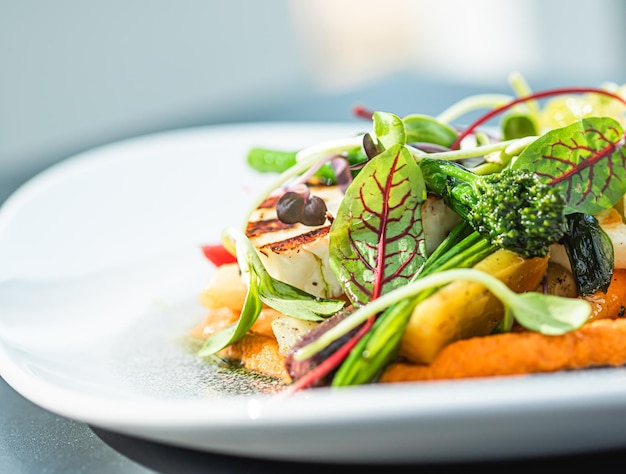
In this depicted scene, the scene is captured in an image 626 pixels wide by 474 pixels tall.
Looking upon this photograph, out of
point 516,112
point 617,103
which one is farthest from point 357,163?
point 617,103

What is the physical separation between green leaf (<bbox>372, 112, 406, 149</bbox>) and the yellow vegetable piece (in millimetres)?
386

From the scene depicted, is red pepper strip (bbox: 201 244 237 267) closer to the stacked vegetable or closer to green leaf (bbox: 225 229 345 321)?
the stacked vegetable

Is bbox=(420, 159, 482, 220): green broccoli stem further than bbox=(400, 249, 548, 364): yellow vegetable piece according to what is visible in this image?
Yes

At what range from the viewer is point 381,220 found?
1.71m

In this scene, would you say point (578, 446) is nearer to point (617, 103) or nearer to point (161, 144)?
point (617, 103)

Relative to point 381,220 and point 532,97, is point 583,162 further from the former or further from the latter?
point 381,220

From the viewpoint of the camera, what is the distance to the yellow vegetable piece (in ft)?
4.76

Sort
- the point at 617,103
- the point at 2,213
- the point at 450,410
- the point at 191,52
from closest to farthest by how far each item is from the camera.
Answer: the point at 450,410, the point at 617,103, the point at 2,213, the point at 191,52

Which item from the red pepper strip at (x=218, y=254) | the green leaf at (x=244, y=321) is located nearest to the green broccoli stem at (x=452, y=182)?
the green leaf at (x=244, y=321)


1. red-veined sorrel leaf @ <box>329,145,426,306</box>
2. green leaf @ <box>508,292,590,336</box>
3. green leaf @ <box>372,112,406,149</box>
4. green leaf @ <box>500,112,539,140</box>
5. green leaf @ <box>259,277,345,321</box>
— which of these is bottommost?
green leaf @ <box>259,277,345,321</box>

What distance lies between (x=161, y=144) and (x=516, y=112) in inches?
54.6

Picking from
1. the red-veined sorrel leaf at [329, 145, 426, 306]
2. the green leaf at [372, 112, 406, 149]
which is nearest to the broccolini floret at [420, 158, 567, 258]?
the red-veined sorrel leaf at [329, 145, 426, 306]

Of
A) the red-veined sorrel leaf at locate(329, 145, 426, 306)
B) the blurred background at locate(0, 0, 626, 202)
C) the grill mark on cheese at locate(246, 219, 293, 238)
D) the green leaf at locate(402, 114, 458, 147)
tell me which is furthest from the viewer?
the blurred background at locate(0, 0, 626, 202)

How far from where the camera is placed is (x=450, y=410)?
105cm
